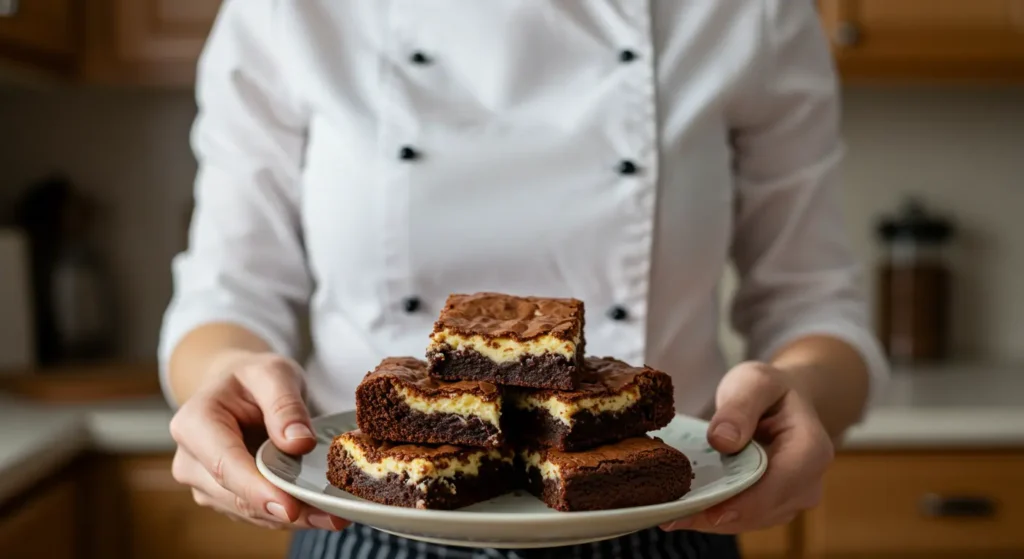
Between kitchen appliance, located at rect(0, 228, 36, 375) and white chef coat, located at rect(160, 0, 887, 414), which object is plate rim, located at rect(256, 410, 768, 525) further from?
kitchen appliance, located at rect(0, 228, 36, 375)

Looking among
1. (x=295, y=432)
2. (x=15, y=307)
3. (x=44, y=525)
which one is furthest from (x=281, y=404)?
(x=15, y=307)

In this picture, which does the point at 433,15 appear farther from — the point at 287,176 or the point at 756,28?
the point at 756,28

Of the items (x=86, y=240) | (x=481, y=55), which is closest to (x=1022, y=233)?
(x=481, y=55)

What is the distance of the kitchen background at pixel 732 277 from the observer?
1.85 metres

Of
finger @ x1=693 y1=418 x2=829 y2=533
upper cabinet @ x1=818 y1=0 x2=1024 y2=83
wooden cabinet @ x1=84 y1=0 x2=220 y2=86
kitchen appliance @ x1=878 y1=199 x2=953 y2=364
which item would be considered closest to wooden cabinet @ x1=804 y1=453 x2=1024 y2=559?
kitchen appliance @ x1=878 y1=199 x2=953 y2=364

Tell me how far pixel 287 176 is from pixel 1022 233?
6.92 ft

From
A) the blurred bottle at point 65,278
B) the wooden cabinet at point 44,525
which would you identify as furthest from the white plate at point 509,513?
A: the blurred bottle at point 65,278

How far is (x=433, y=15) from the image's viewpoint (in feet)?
3.57

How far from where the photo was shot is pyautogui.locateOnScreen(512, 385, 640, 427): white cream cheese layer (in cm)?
79

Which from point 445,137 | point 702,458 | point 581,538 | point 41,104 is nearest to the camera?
point 581,538

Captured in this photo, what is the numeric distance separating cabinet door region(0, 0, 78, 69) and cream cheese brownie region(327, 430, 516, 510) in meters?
1.45

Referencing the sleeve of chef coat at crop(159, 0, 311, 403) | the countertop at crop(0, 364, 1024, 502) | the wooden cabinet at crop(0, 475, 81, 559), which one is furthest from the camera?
the countertop at crop(0, 364, 1024, 502)

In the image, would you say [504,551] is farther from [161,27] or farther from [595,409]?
[161,27]

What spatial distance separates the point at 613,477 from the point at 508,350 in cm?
14
